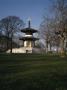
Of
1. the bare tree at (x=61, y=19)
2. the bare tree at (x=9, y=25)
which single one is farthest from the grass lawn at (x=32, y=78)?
the bare tree at (x=9, y=25)

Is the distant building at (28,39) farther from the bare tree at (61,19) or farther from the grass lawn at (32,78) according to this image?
the grass lawn at (32,78)

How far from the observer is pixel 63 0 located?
57.3 m

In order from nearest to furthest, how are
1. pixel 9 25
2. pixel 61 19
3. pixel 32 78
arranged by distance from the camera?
pixel 32 78
pixel 61 19
pixel 9 25

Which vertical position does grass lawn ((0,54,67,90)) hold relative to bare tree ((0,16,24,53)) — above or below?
below

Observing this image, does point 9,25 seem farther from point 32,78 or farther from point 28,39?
point 32,78

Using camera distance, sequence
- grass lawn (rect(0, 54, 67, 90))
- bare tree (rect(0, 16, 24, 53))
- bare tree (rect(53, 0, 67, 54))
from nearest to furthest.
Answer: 1. grass lawn (rect(0, 54, 67, 90))
2. bare tree (rect(53, 0, 67, 54))
3. bare tree (rect(0, 16, 24, 53))

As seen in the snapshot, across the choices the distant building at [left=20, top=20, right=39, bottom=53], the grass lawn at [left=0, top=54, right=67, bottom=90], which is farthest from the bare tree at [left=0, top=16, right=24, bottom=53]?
the grass lawn at [left=0, top=54, right=67, bottom=90]

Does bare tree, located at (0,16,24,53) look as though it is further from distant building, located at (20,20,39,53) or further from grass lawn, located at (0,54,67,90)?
grass lawn, located at (0,54,67,90)

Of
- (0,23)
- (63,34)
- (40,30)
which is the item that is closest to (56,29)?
(63,34)

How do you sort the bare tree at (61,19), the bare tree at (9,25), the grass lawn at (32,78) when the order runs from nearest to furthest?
1. the grass lawn at (32,78)
2. the bare tree at (61,19)
3. the bare tree at (9,25)

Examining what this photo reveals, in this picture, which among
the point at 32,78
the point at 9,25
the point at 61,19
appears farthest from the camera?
the point at 9,25

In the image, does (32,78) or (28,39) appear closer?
(32,78)

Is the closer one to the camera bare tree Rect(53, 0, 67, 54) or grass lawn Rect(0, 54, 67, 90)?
grass lawn Rect(0, 54, 67, 90)

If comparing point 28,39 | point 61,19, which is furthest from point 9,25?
point 61,19
